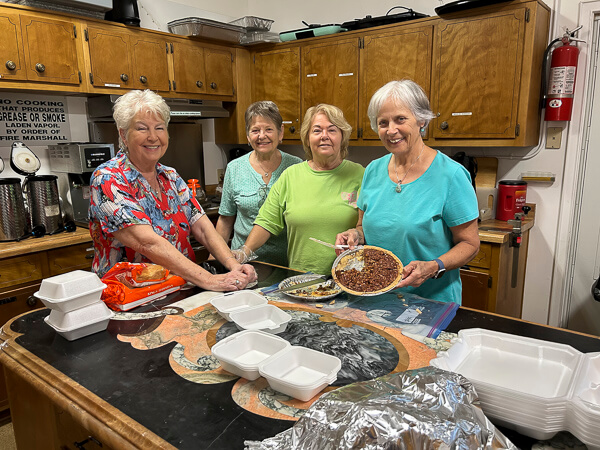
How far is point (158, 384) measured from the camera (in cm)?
107

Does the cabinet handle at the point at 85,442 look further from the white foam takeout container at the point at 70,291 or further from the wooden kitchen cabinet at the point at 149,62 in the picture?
the wooden kitchen cabinet at the point at 149,62

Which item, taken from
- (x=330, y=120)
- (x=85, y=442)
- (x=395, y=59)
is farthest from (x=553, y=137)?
(x=85, y=442)

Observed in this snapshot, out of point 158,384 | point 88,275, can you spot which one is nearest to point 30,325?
point 88,275

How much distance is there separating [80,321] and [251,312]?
508 millimetres

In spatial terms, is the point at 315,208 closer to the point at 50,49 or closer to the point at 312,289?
the point at 312,289

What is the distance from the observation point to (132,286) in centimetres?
157

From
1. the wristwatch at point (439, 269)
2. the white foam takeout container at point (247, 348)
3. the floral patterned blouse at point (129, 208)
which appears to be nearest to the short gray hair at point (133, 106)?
the floral patterned blouse at point (129, 208)

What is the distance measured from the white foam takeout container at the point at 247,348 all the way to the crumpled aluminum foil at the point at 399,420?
30 cm

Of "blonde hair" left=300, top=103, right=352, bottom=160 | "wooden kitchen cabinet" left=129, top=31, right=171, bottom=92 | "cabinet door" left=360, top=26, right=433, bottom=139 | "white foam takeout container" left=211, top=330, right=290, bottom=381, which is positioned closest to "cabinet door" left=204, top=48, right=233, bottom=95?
"wooden kitchen cabinet" left=129, top=31, right=171, bottom=92

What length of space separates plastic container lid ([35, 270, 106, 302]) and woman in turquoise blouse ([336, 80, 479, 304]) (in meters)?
1.06

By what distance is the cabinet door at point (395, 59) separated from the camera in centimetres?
313

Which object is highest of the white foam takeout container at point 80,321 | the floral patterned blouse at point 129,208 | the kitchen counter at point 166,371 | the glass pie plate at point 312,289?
the floral patterned blouse at point 129,208

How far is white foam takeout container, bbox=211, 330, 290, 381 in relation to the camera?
43.6 inches

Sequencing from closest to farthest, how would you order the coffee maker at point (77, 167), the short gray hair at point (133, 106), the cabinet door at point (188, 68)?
1. the short gray hair at point (133, 106)
2. the coffee maker at point (77, 167)
3. the cabinet door at point (188, 68)
